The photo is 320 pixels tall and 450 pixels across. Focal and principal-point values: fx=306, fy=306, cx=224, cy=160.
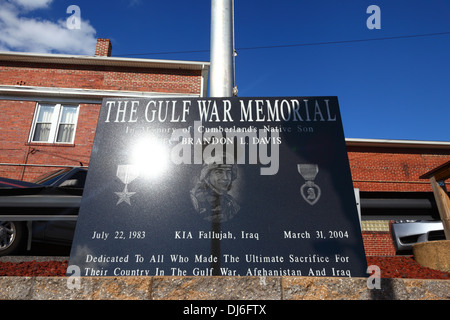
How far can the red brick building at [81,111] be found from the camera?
1356 centimetres

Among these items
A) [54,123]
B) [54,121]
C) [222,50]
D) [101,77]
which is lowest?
[222,50]

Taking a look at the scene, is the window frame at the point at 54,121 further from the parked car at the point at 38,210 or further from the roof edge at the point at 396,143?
the roof edge at the point at 396,143

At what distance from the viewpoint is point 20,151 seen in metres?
13.4

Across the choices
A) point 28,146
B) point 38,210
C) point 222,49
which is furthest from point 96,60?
point 38,210

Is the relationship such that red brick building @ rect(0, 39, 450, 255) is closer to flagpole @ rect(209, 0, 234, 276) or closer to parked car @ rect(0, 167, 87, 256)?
parked car @ rect(0, 167, 87, 256)

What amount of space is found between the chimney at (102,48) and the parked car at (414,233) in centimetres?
1575

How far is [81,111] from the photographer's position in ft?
46.9

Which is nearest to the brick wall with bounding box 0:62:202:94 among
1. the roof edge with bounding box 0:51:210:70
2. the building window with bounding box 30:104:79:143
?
the roof edge with bounding box 0:51:210:70

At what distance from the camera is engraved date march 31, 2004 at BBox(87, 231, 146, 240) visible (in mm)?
2475

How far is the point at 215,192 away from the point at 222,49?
2.20 metres

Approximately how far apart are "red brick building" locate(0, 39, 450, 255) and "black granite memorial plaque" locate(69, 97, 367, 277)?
11827 millimetres

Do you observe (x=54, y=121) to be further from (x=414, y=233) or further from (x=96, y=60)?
(x=414, y=233)

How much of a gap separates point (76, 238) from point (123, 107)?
51.9 inches
